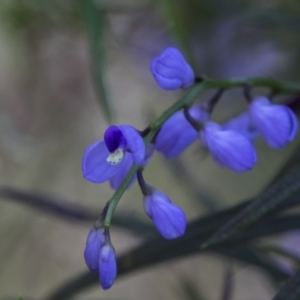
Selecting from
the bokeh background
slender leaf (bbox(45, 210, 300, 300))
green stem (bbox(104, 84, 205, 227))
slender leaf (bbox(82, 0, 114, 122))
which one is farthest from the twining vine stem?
the bokeh background

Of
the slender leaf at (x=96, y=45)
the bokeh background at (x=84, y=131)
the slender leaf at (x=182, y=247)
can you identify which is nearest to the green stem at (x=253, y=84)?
the slender leaf at (x=182, y=247)

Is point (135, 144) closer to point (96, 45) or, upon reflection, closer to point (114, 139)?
point (114, 139)

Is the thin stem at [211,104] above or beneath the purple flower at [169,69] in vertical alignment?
beneath

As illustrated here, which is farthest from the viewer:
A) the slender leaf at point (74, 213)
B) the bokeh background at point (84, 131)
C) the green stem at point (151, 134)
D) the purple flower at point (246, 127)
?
the bokeh background at point (84, 131)

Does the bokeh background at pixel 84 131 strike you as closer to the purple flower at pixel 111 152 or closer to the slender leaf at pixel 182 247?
the slender leaf at pixel 182 247

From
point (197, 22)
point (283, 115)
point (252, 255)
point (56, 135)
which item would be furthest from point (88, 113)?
point (283, 115)

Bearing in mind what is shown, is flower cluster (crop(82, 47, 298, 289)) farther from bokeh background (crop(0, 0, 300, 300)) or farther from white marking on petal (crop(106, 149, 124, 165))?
bokeh background (crop(0, 0, 300, 300))

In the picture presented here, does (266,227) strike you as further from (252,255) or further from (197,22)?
(197,22)
